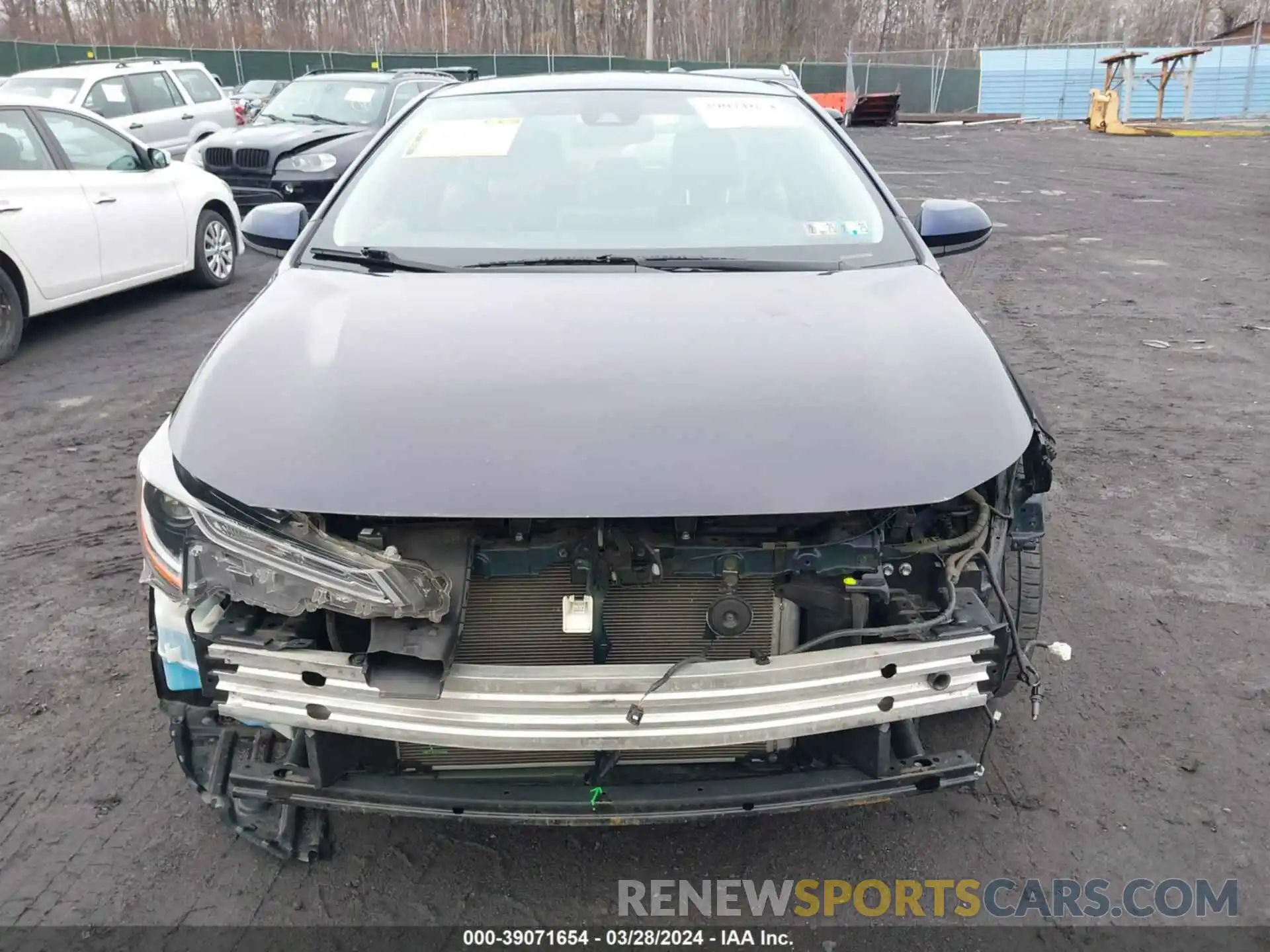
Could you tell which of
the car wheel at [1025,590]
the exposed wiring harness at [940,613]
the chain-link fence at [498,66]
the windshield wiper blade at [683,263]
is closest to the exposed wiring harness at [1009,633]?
the exposed wiring harness at [940,613]

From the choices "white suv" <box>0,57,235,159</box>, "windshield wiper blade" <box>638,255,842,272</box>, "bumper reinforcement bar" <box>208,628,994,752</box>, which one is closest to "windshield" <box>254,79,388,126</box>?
"white suv" <box>0,57,235,159</box>

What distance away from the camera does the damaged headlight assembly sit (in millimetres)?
1880

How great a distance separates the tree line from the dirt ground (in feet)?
129

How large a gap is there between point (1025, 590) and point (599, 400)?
1357 millimetres

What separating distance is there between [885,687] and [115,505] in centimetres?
357

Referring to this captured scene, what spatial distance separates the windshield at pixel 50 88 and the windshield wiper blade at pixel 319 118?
2218mm

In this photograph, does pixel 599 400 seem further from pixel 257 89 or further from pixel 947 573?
pixel 257 89

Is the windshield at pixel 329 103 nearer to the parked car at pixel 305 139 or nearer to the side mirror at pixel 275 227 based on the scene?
the parked car at pixel 305 139

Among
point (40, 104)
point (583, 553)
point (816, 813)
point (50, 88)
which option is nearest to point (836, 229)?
point (583, 553)

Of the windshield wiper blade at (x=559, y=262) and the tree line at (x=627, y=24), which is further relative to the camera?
the tree line at (x=627, y=24)

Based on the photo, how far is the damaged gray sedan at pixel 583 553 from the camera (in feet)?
6.26

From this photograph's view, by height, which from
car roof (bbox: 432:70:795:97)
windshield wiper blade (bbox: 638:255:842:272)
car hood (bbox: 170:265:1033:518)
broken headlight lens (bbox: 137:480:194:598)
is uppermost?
car roof (bbox: 432:70:795:97)

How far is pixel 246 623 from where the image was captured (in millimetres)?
2010

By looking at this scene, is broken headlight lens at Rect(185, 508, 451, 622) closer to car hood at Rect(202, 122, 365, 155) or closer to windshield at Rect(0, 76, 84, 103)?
car hood at Rect(202, 122, 365, 155)
